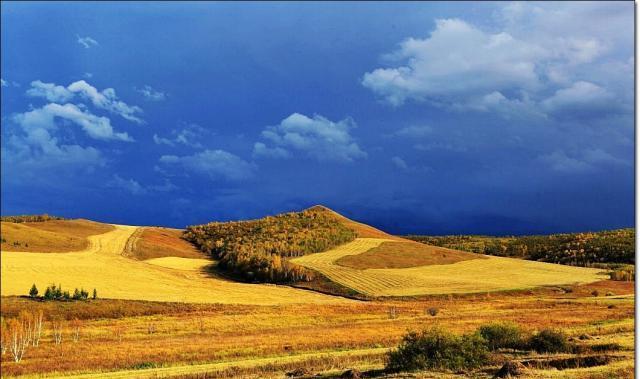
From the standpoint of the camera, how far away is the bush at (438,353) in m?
20.2

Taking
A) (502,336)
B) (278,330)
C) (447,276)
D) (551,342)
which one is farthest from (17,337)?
(447,276)

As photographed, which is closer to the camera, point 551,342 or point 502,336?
point 551,342

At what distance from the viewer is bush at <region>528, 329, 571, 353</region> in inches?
902

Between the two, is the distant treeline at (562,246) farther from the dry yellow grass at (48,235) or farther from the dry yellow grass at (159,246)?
the dry yellow grass at (48,235)

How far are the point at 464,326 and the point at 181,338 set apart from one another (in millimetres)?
14277

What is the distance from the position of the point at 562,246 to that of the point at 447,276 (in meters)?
23.9

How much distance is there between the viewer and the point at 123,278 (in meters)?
24.6

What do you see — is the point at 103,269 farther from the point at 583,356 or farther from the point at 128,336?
the point at 583,356

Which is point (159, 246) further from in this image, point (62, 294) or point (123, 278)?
point (62, 294)

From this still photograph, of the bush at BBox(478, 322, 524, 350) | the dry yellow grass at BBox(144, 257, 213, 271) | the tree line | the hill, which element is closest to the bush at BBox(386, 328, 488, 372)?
the bush at BBox(478, 322, 524, 350)

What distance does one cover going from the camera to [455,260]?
1678 inches

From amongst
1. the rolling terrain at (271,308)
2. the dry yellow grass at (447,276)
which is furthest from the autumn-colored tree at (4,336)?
the dry yellow grass at (447,276)

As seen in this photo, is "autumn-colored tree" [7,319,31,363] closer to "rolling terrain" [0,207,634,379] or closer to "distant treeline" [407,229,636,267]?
"rolling terrain" [0,207,634,379]

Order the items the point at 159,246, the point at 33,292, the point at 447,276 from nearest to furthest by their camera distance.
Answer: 1. the point at 33,292
2. the point at 159,246
3. the point at 447,276
